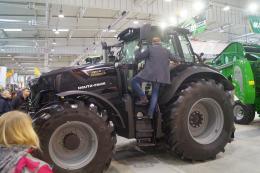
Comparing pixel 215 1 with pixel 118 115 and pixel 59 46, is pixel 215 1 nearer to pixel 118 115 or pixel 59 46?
pixel 118 115

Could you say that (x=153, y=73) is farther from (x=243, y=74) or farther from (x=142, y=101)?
(x=243, y=74)

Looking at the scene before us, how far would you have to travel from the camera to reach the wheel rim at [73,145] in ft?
14.5

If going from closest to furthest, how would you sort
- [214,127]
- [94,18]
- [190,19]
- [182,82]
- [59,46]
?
[182,82] < [214,127] < [190,19] < [94,18] < [59,46]

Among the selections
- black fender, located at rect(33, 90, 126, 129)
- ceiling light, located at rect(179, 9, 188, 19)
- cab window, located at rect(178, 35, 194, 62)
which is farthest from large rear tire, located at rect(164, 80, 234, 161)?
ceiling light, located at rect(179, 9, 188, 19)

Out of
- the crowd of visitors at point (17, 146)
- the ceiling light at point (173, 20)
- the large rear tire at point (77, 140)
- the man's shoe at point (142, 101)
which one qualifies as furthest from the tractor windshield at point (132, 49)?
the ceiling light at point (173, 20)

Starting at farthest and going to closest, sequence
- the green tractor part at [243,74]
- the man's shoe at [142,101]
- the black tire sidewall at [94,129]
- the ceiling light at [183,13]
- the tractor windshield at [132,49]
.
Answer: the ceiling light at [183,13] < the green tractor part at [243,74] < the tractor windshield at [132,49] < the man's shoe at [142,101] < the black tire sidewall at [94,129]

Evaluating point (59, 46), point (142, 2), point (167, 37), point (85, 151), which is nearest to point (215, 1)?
point (142, 2)

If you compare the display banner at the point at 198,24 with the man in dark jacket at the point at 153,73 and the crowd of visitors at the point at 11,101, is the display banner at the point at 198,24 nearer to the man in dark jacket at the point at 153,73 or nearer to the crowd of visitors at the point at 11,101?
the crowd of visitors at the point at 11,101

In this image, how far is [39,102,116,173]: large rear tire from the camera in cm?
429

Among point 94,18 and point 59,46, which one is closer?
point 94,18

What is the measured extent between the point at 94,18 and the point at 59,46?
6956 mm

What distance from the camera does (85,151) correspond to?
4.58 m

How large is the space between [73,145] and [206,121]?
2.45 m

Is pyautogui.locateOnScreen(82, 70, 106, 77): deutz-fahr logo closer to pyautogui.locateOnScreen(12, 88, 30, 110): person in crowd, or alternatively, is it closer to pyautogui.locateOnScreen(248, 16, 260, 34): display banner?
pyautogui.locateOnScreen(12, 88, 30, 110): person in crowd
